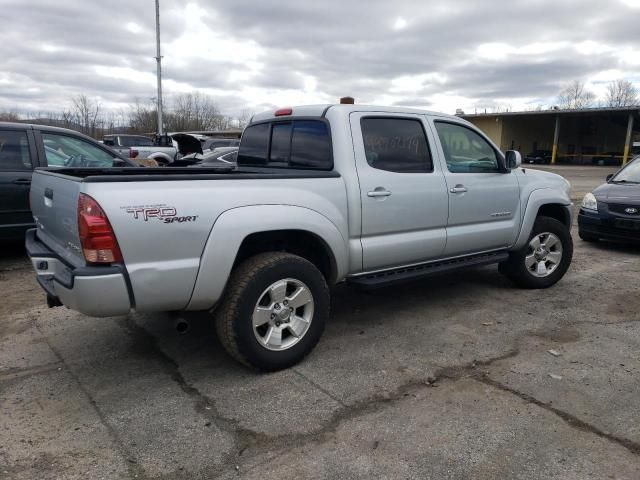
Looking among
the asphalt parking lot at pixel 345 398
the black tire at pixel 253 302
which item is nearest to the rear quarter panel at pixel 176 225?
the black tire at pixel 253 302

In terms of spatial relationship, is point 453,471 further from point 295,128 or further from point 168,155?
point 168,155

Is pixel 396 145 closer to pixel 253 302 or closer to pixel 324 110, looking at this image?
pixel 324 110

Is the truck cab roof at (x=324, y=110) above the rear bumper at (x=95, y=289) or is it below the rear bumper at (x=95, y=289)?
above

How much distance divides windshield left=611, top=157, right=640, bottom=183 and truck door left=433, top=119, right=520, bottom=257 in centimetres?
433

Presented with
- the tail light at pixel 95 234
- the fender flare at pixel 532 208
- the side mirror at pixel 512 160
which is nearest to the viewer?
the tail light at pixel 95 234

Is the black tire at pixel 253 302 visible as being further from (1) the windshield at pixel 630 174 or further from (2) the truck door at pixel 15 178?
(1) the windshield at pixel 630 174

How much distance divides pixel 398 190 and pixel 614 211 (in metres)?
5.21

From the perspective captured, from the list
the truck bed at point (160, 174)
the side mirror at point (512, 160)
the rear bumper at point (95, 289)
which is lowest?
the rear bumper at point (95, 289)

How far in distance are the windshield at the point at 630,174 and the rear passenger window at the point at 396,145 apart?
18.4 feet

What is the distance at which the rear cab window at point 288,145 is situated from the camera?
13.8 feet

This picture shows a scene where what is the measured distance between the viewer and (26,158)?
257 inches

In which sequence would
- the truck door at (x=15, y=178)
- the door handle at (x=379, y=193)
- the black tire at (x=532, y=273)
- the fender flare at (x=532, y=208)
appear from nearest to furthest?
the door handle at (x=379, y=193) < the fender flare at (x=532, y=208) < the black tire at (x=532, y=273) < the truck door at (x=15, y=178)

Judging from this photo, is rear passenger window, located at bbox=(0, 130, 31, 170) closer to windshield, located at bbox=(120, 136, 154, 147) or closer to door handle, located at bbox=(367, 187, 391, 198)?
door handle, located at bbox=(367, 187, 391, 198)

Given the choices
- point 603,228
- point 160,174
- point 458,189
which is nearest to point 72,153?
point 160,174
